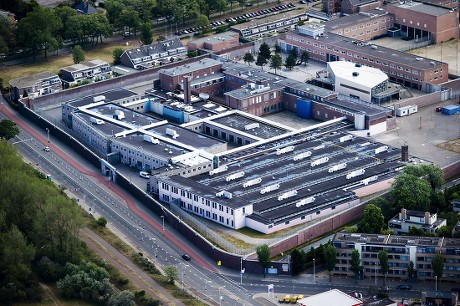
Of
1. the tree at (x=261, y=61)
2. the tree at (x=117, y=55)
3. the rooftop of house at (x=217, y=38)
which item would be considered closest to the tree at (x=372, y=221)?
the tree at (x=261, y=61)

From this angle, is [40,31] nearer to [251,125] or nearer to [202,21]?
[202,21]

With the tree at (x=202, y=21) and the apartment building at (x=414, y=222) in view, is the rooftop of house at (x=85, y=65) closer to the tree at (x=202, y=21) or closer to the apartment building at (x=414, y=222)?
the tree at (x=202, y=21)

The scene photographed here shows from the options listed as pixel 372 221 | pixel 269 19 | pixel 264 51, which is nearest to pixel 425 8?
pixel 269 19

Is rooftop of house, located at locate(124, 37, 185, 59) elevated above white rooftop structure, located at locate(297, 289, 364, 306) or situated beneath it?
elevated above

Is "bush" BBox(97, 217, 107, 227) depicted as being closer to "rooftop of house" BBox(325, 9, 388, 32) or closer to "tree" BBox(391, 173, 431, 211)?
"tree" BBox(391, 173, 431, 211)

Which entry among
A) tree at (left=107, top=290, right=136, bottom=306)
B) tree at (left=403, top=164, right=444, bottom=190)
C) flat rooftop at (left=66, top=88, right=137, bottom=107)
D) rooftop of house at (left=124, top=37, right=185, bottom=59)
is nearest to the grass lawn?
rooftop of house at (left=124, top=37, right=185, bottom=59)

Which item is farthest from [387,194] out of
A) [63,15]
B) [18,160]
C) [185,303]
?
[63,15]
